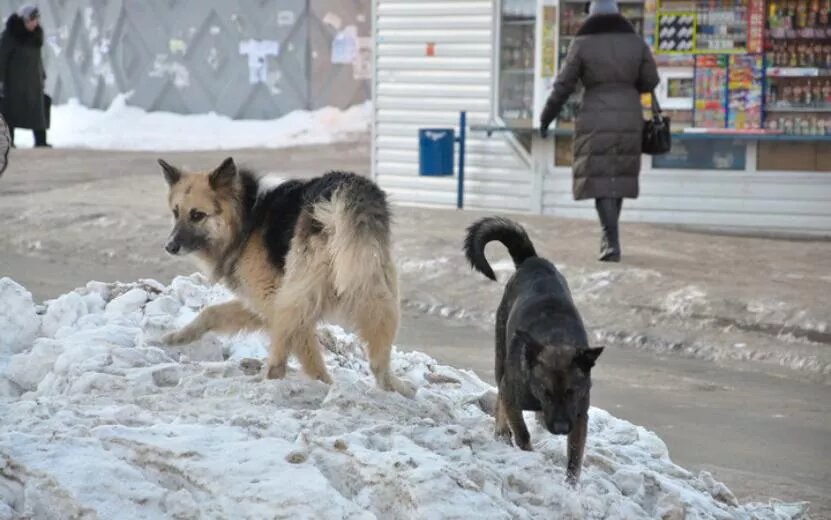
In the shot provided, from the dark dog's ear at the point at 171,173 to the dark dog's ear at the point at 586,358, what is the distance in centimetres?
280

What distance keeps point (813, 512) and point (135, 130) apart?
992 inches

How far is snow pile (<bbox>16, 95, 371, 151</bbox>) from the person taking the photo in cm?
2775

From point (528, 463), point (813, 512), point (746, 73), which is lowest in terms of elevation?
point (813, 512)

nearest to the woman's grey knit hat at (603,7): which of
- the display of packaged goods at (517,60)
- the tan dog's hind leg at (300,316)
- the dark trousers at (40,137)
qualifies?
the display of packaged goods at (517,60)

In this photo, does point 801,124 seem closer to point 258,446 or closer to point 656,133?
point 656,133

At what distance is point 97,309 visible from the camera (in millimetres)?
7770

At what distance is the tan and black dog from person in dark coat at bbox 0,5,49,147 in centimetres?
1448

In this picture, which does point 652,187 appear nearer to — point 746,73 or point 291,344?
point 746,73

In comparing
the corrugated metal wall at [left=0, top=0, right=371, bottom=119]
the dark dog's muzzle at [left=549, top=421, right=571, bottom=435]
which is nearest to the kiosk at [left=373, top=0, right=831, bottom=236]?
the dark dog's muzzle at [left=549, top=421, right=571, bottom=435]

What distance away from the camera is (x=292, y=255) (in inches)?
261

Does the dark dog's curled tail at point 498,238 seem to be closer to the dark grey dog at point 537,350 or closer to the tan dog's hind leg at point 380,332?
the dark grey dog at point 537,350

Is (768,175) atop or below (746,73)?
below

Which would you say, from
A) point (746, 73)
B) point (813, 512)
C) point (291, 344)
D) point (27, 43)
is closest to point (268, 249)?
point (291, 344)

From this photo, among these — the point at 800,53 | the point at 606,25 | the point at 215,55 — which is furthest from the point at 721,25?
the point at 215,55
